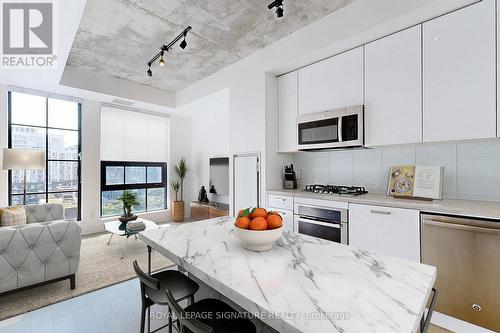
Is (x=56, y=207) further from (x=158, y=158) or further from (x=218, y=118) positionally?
(x=218, y=118)

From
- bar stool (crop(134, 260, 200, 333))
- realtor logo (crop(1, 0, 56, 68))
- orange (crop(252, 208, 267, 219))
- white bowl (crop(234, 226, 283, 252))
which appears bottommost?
bar stool (crop(134, 260, 200, 333))

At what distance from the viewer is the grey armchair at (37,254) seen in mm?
2068

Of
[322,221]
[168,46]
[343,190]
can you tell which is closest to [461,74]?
[343,190]

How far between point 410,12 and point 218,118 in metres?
3.96

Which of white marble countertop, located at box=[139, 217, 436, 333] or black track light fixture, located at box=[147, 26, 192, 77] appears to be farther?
black track light fixture, located at box=[147, 26, 192, 77]

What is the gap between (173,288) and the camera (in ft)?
4.48

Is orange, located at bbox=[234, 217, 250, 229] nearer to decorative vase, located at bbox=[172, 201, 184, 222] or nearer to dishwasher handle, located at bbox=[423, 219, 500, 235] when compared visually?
dishwasher handle, located at bbox=[423, 219, 500, 235]

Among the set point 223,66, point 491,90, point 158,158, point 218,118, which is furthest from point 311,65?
point 158,158

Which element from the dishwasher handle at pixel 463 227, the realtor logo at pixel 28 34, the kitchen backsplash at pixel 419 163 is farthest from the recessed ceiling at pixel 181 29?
the dishwasher handle at pixel 463 227

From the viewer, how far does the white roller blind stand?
483 cm

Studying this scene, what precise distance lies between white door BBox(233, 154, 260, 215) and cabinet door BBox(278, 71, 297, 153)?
456mm

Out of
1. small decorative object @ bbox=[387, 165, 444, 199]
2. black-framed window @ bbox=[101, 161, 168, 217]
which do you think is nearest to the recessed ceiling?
small decorative object @ bbox=[387, 165, 444, 199]

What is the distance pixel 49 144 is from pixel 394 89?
213 inches

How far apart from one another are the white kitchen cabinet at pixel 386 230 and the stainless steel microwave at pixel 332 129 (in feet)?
2.48
